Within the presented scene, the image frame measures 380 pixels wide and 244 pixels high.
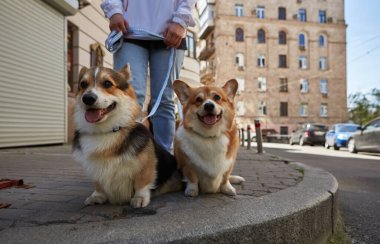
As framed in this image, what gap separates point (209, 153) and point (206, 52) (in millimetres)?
38068

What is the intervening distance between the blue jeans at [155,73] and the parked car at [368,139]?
10.2m

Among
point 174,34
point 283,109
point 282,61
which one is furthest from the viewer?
point 282,61

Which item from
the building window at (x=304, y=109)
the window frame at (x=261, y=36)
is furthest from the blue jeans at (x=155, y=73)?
the building window at (x=304, y=109)

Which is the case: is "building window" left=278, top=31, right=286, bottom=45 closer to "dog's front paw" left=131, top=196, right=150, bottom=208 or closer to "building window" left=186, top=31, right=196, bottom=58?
"building window" left=186, top=31, right=196, bottom=58

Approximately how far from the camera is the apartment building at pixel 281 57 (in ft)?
119

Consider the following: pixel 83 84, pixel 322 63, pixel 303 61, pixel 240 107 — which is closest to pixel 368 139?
pixel 83 84

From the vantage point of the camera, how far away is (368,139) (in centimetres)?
1182

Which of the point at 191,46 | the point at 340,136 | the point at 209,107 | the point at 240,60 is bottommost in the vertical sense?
the point at 340,136

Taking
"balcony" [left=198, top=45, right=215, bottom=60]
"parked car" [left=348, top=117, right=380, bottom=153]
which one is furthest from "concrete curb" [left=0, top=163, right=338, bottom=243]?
"balcony" [left=198, top=45, right=215, bottom=60]

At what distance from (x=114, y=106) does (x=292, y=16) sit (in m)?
39.8

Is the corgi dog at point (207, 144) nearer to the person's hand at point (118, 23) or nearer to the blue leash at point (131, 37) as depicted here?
the blue leash at point (131, 37)

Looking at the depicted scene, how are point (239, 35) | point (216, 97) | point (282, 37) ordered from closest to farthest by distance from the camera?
point (216, 97) < point (239, 35) < point (282, 37)

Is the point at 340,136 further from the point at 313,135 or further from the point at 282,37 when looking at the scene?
the point at 282,37

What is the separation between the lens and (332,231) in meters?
2.57
